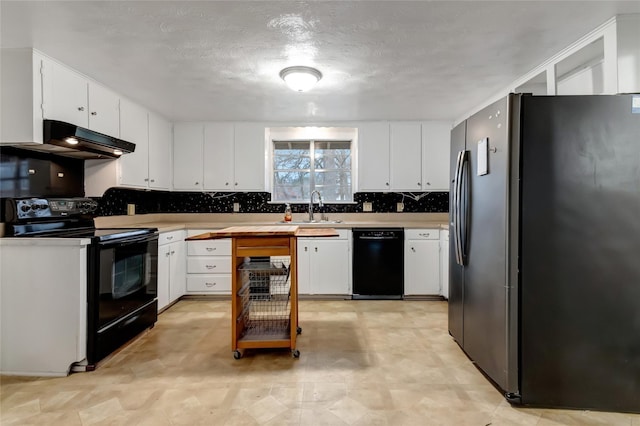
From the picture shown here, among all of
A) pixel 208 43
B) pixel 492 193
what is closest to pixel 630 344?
pixel 492 193

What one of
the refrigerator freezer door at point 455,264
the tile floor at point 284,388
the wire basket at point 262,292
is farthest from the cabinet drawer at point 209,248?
the refrigerator freezer door at point 455,264

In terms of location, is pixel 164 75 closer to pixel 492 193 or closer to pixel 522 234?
pixel 492 193

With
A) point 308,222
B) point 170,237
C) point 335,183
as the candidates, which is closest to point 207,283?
point 170,237

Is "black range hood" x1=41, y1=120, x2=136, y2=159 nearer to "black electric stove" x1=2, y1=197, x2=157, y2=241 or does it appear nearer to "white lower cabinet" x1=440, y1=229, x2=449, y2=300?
"black electric stove" x1=2, y1=197, x2=157, y2=241

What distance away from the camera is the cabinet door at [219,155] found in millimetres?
4277

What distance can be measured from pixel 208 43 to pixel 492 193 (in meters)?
2.09

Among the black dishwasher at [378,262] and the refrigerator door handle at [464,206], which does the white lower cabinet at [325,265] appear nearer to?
the black dishwasher at [378,262]

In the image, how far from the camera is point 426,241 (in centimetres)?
393

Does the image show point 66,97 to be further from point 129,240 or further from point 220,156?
point 220,156

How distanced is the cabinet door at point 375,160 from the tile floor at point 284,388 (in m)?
1.97

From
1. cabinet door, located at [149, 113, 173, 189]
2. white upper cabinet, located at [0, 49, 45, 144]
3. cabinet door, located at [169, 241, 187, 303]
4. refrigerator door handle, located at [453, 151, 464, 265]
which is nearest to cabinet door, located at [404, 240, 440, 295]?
refrigerator door handle, located at [453, 151, 464, 265]

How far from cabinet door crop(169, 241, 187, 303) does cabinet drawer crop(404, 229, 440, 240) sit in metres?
2.69

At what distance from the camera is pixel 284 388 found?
202 centimetres

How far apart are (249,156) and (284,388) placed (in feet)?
9.85
